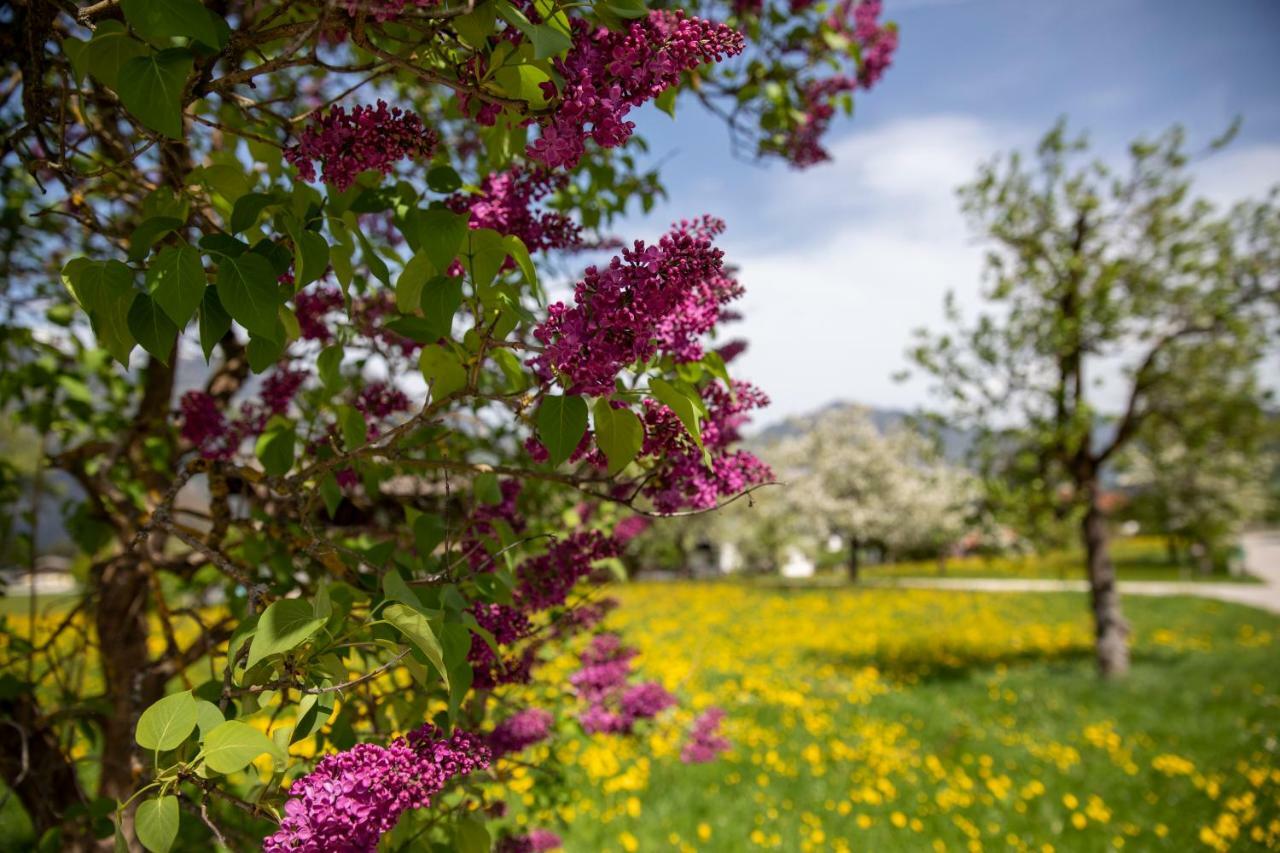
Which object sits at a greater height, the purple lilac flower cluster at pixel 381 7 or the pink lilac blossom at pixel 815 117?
the pink lilac blossom at pixel 815 117

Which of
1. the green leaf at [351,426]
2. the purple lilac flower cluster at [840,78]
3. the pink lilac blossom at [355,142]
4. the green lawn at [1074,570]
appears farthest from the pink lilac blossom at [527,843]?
the green lawn at [1074,570]

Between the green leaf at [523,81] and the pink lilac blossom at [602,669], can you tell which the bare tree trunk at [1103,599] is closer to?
the pink lilac blossom at [602,669]

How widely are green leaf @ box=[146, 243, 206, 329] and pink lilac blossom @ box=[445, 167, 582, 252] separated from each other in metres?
0.60

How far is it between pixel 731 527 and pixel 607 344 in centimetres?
3850

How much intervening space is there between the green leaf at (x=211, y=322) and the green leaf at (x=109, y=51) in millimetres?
344

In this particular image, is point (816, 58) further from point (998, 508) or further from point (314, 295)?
point (998, 508)

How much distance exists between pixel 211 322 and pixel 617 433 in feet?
2.31

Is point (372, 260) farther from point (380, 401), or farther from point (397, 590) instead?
point (380, 401)

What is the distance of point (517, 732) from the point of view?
2197 mm

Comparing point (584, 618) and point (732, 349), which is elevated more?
point (732, 349)

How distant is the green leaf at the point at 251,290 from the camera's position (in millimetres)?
1080

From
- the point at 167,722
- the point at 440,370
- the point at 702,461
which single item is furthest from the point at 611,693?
the point at 167,722

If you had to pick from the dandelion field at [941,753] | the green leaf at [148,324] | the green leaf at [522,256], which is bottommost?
the dandelion field at [941,753]

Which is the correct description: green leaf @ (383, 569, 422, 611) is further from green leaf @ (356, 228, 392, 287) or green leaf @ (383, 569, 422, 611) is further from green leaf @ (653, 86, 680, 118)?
green leaf @ (653, 86, 680, 118)
